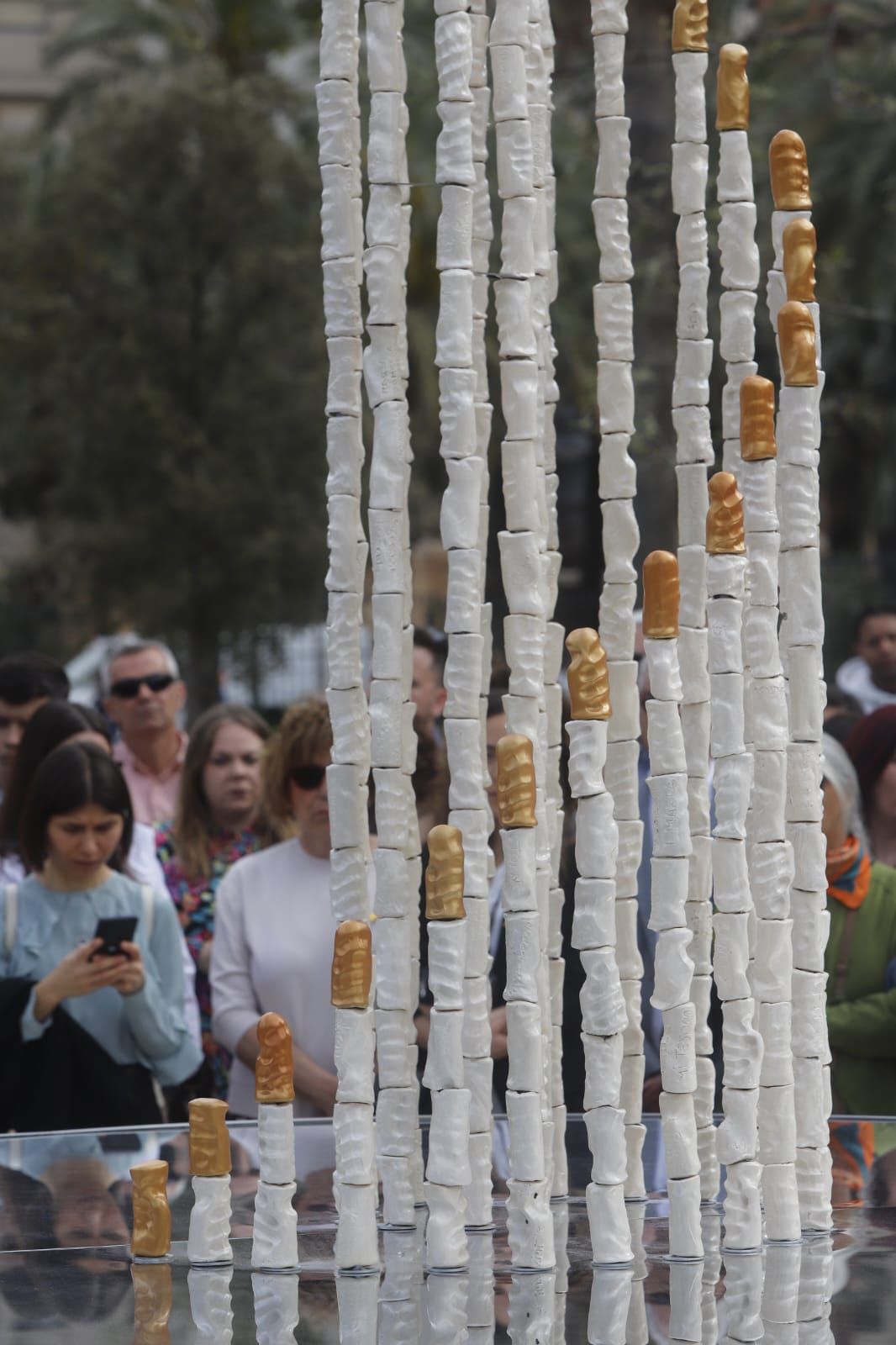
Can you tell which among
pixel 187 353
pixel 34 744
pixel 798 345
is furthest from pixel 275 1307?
pixel 187 353

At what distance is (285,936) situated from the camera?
3.77 m

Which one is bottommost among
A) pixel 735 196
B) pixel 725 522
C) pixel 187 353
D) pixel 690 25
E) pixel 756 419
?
pixel 725 522

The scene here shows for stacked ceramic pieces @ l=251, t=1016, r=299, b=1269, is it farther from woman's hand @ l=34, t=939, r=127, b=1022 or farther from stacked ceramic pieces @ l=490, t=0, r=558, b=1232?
woman's hand @ l=34, t=939, r=127, b=1022

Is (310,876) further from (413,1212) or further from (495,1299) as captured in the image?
(495,1299)

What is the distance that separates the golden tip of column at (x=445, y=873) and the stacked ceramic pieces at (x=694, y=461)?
1.11ft

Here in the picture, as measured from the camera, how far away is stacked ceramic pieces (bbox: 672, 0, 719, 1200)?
1984 millimetres

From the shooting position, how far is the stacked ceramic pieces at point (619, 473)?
6.56 feet

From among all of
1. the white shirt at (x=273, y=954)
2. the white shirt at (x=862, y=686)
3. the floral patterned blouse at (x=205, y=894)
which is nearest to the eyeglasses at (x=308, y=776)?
the white shirt at (x=273, y=954)

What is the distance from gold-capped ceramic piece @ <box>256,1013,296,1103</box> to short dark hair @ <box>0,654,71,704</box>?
3429 mm

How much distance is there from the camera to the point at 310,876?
3.84 metres

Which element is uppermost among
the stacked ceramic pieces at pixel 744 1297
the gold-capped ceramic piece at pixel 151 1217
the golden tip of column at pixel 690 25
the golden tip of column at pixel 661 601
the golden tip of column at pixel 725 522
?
the golden tip of column at pixel 690 25

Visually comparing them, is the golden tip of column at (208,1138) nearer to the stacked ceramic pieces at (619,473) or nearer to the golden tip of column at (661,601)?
the stacked ceramic pieces at (619,473)

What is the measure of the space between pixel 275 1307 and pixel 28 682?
358 centimetres

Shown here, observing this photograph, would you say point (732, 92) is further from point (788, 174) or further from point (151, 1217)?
point (151, 1217)
